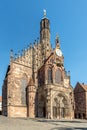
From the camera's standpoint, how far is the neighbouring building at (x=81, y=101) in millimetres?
67125

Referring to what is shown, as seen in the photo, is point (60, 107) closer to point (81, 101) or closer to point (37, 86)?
point (37, 86)

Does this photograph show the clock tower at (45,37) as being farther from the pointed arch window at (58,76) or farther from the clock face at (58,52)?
the pointed arch window at (58,76)

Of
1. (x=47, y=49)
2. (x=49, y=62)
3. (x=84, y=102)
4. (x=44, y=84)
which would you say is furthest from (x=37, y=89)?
(x=84, y=102)

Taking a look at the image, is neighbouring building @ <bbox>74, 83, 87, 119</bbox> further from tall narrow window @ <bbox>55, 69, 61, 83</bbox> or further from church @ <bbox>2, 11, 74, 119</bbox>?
tall narrow window @ <bbox>55, 69, 61, 83</bbox>

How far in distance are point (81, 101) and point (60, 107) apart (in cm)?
1452

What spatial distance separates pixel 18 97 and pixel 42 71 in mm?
9501

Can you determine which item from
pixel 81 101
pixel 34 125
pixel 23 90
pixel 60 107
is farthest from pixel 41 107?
pixel 34 125

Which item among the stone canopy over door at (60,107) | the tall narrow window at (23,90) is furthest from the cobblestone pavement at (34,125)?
the stone canopy over door at (60,107)

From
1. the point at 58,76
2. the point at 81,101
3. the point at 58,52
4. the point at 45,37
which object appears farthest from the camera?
the point at 81,101

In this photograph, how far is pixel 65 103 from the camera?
5828cm

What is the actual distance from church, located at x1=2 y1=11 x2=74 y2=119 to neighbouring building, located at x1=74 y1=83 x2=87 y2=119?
9569 mm

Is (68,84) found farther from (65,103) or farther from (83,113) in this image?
(83,113)

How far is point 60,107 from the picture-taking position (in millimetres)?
56656

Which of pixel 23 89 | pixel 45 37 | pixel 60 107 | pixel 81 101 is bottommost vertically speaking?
pixel 60 107
